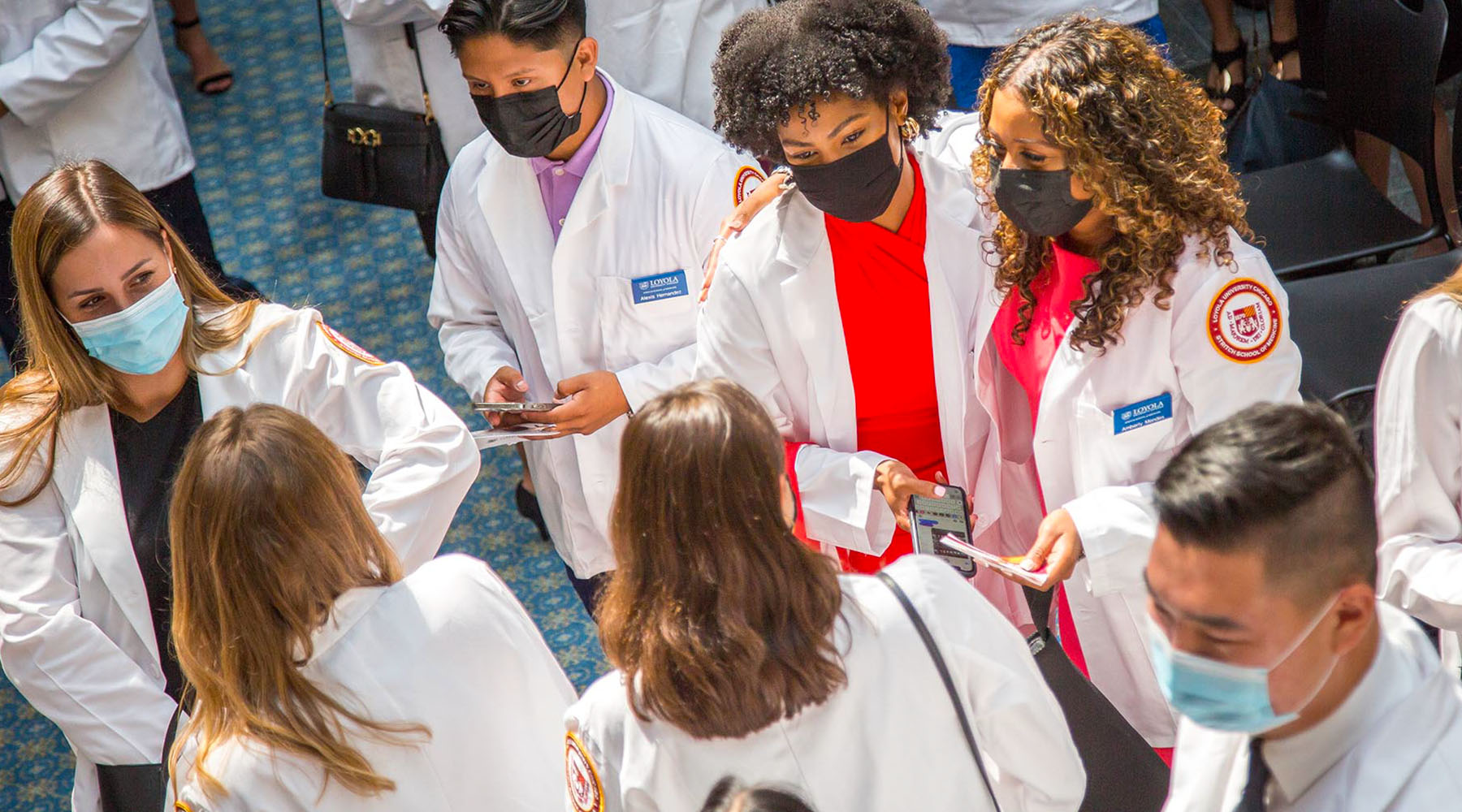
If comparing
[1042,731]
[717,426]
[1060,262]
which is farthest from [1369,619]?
[1060,262]

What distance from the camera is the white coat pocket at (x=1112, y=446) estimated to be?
85.5 inches

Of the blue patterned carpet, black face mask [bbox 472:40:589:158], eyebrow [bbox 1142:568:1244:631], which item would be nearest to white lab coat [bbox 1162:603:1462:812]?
eyebrow [bbox 1142:568:1244:631]

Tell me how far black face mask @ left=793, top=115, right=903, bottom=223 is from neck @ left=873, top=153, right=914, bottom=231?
62 millimetres

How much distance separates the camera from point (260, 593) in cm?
181

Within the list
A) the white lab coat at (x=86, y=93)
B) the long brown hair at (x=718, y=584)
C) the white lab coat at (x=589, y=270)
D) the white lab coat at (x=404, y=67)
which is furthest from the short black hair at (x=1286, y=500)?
the white lab coat at (x=86, y=93)

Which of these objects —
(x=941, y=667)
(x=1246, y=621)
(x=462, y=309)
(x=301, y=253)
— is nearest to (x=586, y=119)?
(x=462, y=309)

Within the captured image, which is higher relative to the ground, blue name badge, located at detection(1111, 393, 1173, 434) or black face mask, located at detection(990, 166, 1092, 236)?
black face mask, located at detection(990, 166, 1092, 236)

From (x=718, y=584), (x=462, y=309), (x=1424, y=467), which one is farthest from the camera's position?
(x=462, y=309)

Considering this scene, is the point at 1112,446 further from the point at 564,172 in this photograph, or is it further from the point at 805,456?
the point at 564,172

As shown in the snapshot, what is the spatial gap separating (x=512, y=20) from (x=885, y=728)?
5.53ft

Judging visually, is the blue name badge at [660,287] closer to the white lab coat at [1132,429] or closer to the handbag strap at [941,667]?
the white lab coat at [1132,429]

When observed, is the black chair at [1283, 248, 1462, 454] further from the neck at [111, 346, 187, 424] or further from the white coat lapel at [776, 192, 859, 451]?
the neck at [111, 346, 187, 424]

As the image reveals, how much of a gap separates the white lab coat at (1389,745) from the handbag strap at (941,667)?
11.7 inches

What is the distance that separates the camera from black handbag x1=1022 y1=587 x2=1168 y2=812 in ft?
7.06
